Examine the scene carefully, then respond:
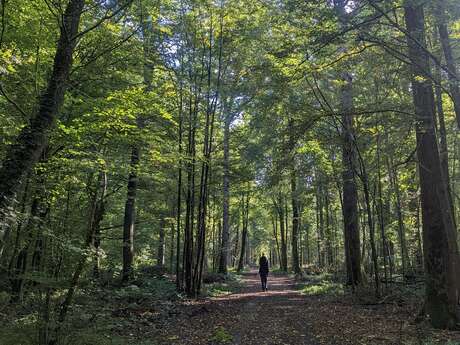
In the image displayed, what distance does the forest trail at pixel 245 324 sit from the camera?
7453 millimetres

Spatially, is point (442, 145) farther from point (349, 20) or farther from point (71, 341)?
point (71, 341)

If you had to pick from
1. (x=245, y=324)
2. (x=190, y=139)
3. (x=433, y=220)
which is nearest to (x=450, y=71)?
(x=433, y=220)

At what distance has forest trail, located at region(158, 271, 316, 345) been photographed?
7453 mm

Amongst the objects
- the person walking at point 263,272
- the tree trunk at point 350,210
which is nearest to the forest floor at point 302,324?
the tree trunk at point 350,210

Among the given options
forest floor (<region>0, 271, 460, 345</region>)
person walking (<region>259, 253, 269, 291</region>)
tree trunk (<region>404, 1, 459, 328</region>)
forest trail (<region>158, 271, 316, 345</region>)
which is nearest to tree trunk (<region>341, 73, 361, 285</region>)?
forest floor (<region>0, 271, 460, 345</region>)

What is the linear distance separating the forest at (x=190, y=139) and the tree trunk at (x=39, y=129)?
0.08 feet

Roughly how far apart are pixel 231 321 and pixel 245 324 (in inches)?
19.0

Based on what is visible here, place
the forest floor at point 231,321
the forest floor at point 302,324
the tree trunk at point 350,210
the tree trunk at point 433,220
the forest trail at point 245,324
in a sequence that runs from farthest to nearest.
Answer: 1. the tree trunk at point 350,210
2. the tree trunk at point 433,220
3. the forest trail at point 245,324
4. the forest floor at point 302,324
5. the forest floor at point 231,321

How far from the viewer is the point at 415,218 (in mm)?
18438

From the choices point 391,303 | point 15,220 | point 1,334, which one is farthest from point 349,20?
point 391,303

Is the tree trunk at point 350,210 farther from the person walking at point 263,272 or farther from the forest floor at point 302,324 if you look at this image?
the person walking at point 263,272

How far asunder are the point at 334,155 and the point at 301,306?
697cm

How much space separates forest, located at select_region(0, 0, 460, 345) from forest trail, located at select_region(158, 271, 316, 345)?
8 centimetres

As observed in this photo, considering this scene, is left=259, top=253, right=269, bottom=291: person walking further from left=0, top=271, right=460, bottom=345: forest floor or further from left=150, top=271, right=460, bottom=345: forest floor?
left=150, top=271, right=460, bottom=345: forest floor
